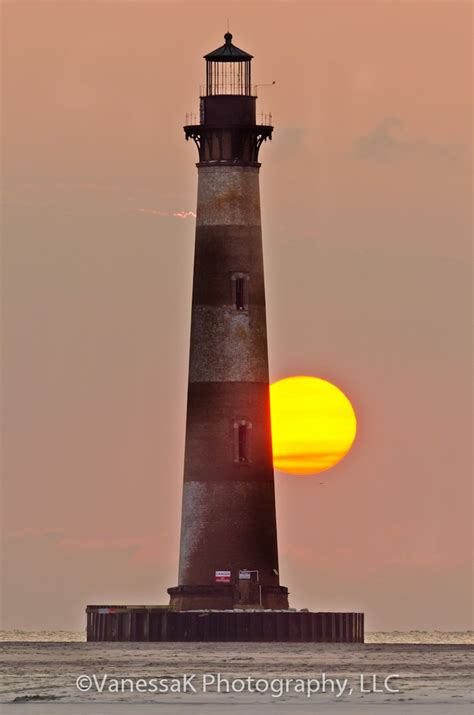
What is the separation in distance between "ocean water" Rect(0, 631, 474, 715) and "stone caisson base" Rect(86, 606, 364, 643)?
26.1 inches

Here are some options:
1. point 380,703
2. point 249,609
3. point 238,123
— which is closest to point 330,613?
point 249,609

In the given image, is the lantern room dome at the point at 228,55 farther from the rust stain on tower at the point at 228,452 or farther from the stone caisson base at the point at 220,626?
the stone caisson base at the point at 220,626

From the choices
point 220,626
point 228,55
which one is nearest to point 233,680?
point 220,626

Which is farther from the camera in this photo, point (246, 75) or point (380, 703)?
point (246, 75)

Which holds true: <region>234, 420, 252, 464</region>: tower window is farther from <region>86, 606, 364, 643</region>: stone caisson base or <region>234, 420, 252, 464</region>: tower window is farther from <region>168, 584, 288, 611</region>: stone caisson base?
<region>86, 606, 364, 643</region>: stone caisson base

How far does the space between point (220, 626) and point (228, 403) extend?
6058mm

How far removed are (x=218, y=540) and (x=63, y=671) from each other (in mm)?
15346

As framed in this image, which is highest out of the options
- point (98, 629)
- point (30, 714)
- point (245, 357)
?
point (245, 357)

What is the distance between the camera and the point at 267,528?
70062mm

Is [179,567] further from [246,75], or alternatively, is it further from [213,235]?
[246,75]

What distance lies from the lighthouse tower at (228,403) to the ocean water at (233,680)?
2.47 meters

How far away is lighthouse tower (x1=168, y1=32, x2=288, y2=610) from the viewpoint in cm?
6950

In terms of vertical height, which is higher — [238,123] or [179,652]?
[238,123]

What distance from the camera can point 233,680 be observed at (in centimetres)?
4991
